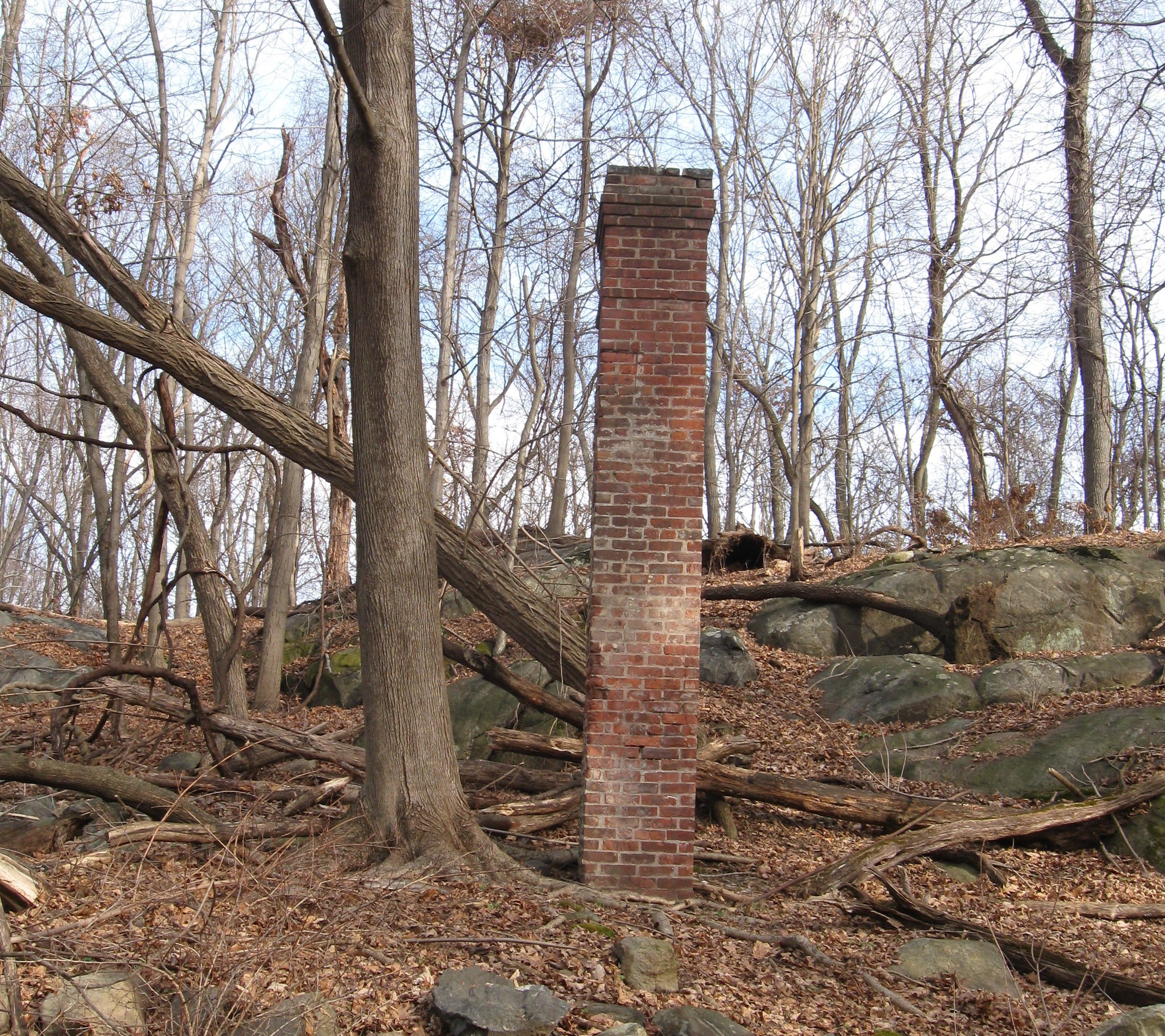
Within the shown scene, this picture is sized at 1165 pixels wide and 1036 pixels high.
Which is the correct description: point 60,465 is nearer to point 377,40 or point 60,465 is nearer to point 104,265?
point 104,265

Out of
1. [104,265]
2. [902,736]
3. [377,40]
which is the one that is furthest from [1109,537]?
[104,265]

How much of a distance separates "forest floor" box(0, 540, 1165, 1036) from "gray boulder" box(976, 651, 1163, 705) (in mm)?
2572

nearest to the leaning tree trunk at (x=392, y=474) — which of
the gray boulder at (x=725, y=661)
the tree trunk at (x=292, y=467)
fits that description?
the gray boulder at (x=725, y=661)

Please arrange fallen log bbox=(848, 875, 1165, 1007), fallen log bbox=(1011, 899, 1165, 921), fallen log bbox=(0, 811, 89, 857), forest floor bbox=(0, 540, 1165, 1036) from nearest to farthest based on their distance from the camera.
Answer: forest floor bbox=(0, 540, 1165, 1036) → fallen log bbox=(848, 875, 1165, 1007) → fallen log bbox=(0, 811, 89, 857) → fallen log bbox=(1011, 899, 1165, 921)

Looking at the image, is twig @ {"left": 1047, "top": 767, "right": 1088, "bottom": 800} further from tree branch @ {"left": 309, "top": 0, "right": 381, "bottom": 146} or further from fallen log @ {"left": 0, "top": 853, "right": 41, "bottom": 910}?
fallen log @ {"left": 0, "top": 853, "right": 41, "bottom": 910}

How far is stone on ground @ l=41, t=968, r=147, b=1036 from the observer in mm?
3352

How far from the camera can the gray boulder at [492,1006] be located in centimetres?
373

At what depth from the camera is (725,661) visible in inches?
422

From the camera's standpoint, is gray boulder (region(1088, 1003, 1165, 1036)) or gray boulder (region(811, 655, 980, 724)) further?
gray boulder (region(811, 655, 980, 724))

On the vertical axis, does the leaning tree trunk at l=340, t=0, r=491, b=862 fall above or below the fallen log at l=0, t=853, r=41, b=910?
above

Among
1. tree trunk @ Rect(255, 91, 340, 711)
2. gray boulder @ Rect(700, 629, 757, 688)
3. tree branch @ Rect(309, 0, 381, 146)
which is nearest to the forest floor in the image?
gray boulder @ Rect(700, 629, 757, 688)

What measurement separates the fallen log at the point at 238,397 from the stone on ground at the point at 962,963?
318 centimetres

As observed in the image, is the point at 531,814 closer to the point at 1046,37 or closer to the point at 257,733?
the point at 257,733

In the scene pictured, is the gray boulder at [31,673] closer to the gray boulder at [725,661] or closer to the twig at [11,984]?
the gray boulder at [725,661]
